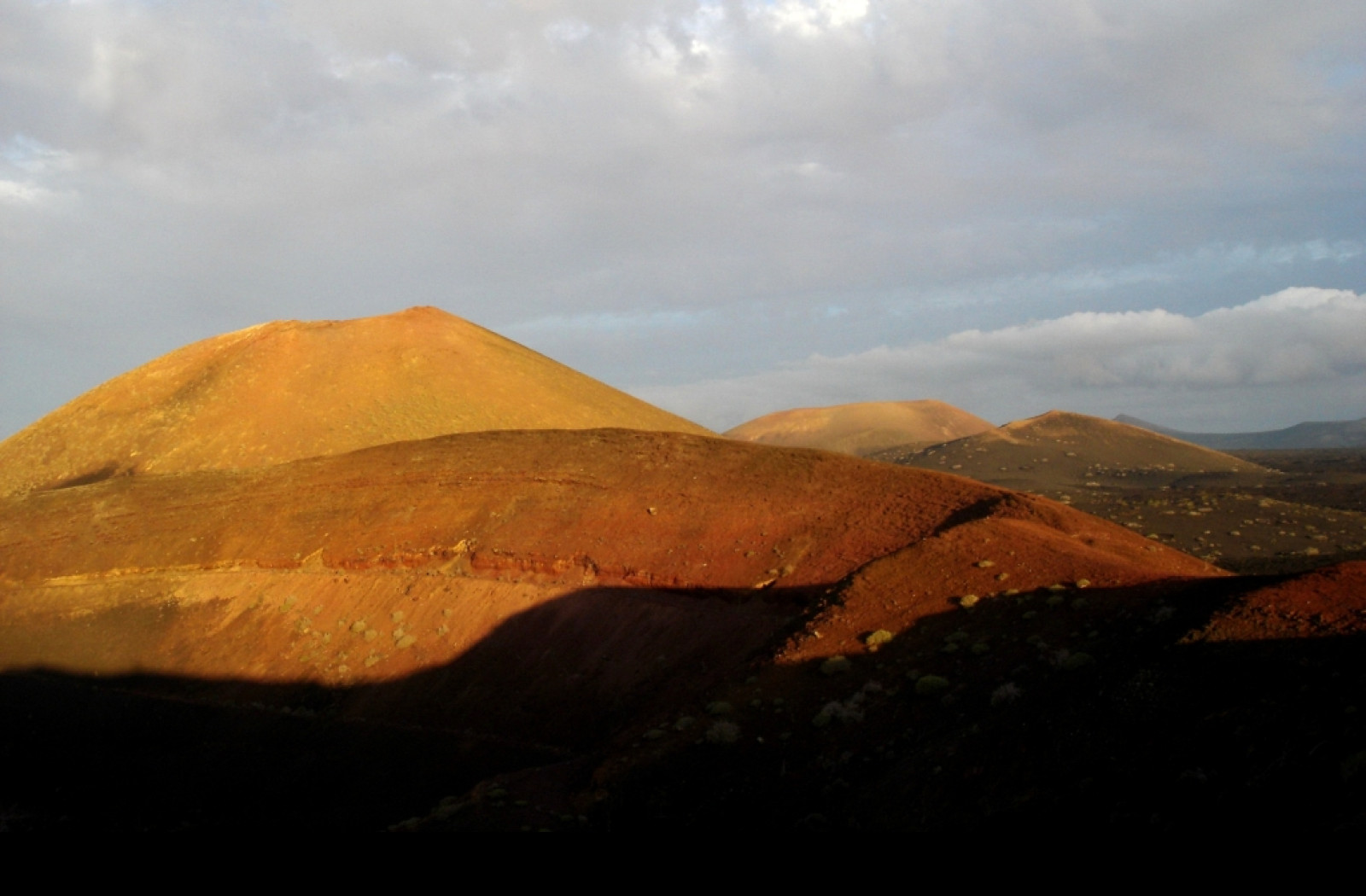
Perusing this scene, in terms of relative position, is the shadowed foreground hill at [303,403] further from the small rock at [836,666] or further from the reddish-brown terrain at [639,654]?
the small rock at [836,666]

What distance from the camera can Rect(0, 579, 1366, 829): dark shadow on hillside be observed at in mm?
9672

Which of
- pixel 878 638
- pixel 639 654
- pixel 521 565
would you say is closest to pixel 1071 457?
pixel 521 565

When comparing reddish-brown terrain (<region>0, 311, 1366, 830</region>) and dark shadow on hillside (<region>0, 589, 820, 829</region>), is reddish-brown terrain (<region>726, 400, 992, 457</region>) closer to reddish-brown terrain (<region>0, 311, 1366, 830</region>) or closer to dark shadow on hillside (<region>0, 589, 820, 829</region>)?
reddish-brown terrain (<region>0, 311, 1366, 830</region>)

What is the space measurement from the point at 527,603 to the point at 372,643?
563 cm

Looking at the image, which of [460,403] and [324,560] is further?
[460,403]

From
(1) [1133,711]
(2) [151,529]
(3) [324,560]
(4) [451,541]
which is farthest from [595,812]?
(2) [151,529]

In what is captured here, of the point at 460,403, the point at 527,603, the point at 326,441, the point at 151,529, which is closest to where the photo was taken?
the point at 527,603

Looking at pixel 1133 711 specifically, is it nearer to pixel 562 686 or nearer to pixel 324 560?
pixel 562 686

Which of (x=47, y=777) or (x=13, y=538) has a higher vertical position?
(x=13, y=538)

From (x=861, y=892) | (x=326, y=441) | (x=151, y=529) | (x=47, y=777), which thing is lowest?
(x=47, y=777)

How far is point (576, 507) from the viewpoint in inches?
1284

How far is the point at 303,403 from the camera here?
60500mm

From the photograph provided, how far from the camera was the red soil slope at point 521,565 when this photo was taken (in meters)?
22.3

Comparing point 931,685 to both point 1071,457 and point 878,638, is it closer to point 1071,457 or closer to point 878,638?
point 878,638
